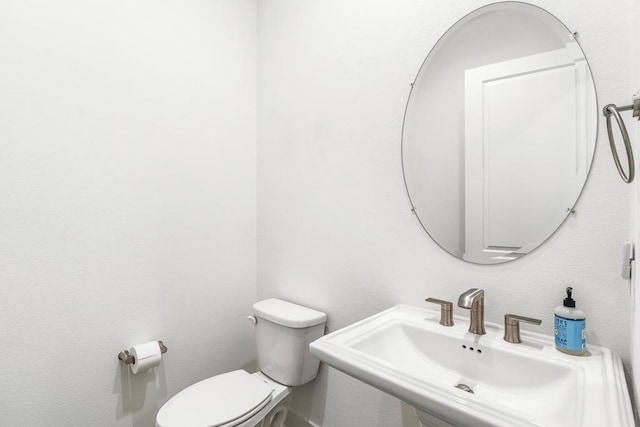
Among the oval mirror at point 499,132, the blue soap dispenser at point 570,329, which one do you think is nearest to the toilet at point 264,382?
the oval mirror at point 499,132

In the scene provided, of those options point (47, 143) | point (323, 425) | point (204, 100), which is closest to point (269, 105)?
point (204, 100)

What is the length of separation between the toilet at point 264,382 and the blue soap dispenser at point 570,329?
92 centimetres

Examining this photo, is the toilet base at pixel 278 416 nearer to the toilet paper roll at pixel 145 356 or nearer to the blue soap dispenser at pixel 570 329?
the toilet paper roll at pixel 145 356

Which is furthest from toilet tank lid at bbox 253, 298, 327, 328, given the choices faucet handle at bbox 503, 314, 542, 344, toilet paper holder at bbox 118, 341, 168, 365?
faucet handle at bbox 503, 314, 542, 344

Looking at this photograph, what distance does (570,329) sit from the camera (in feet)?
2.76

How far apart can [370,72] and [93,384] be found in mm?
1754

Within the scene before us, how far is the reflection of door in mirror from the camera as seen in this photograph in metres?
0.93

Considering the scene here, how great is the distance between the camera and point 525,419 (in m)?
0.57

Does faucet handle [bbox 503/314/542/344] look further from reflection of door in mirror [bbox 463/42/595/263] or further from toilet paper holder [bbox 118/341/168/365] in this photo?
toilet paper holder [bbox 118/341/168/365]

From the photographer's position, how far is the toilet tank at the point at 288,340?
145cm

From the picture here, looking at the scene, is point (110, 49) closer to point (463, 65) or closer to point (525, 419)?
point (463, 65)

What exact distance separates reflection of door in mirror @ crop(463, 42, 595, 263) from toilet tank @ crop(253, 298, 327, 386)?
779mm

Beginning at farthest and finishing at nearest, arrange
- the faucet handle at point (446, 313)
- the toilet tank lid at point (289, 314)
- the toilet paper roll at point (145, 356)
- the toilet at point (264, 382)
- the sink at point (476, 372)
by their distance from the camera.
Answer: the toilet tank lid at point (289, 314)
the toilet paper roll at point (145, 356)
the toilet at point (264, 382)
the faucet handle at point (446, 313)
the sink at point (476, 372)

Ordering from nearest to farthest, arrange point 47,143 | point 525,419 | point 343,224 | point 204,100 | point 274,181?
point 525,419 < point 47,143 < point 343,224 < point 204,100 < point 274,181
